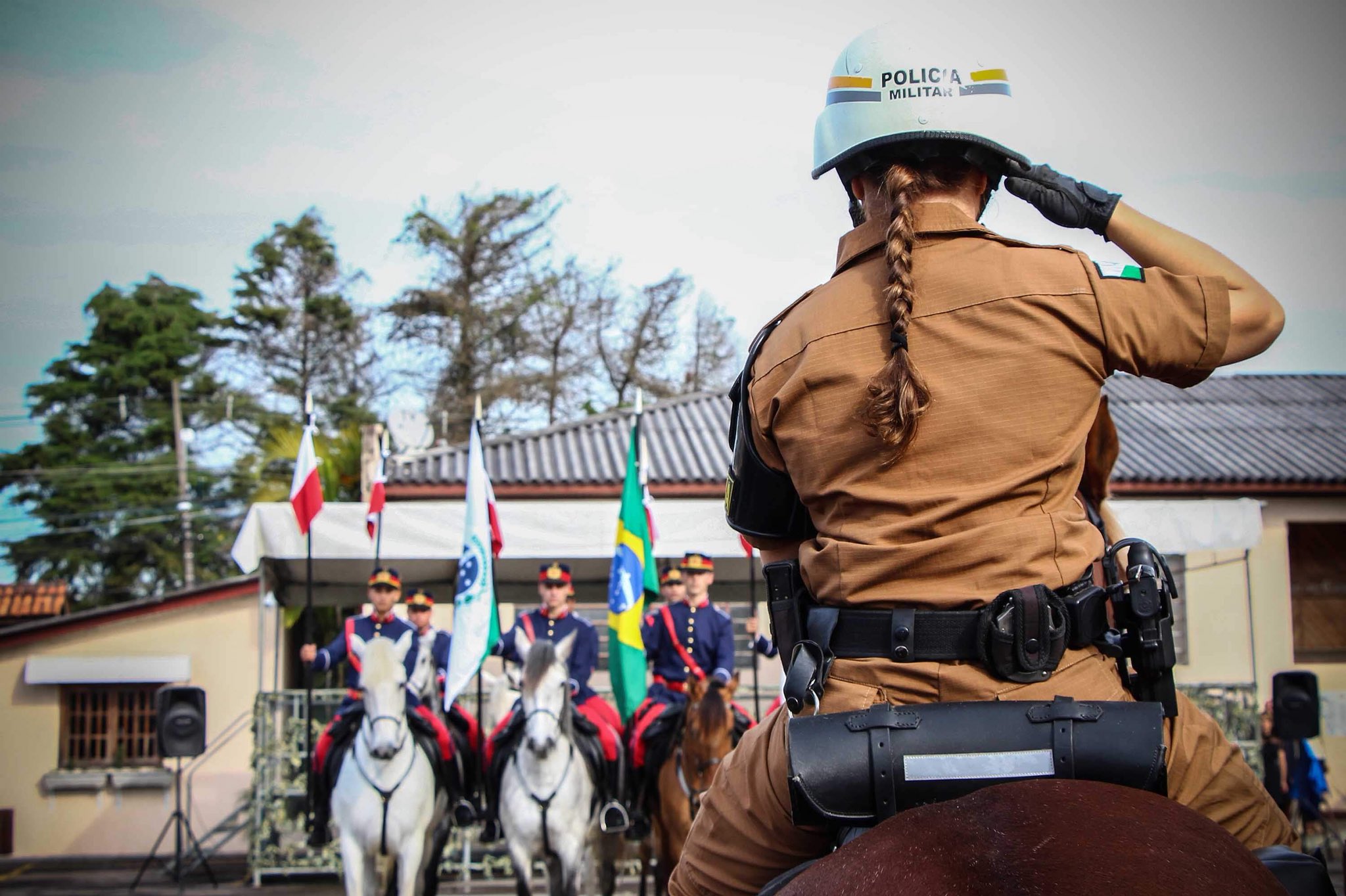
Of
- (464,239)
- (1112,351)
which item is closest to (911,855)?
(1112,351)

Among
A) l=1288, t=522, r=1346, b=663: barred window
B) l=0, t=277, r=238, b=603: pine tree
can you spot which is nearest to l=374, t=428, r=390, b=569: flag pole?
l=1288, t=522, r=1346, b=663: barred window

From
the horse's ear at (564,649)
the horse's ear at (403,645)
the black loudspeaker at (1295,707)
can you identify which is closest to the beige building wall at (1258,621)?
the black loudspeaker at (1295,707)

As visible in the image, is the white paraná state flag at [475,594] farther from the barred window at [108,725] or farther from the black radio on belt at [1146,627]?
the barred window at [108,725]

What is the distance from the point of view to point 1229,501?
11859mm

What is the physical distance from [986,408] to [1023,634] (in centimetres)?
33

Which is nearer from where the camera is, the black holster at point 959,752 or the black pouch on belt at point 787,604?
the black holster at point 959,752

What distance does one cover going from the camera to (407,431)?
17156 mm

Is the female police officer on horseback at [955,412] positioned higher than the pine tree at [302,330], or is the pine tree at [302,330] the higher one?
the pine tree at [302,330]

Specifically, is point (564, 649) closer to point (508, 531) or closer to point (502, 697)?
point (502, 697)

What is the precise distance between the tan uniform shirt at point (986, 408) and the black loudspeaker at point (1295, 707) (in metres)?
8.12

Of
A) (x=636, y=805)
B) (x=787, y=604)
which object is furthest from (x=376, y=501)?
(x=787, y=604)

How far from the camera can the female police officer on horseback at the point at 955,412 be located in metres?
1.71

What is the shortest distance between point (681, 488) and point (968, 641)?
13.9m

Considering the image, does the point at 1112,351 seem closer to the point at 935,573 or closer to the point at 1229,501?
the point at 935,573
